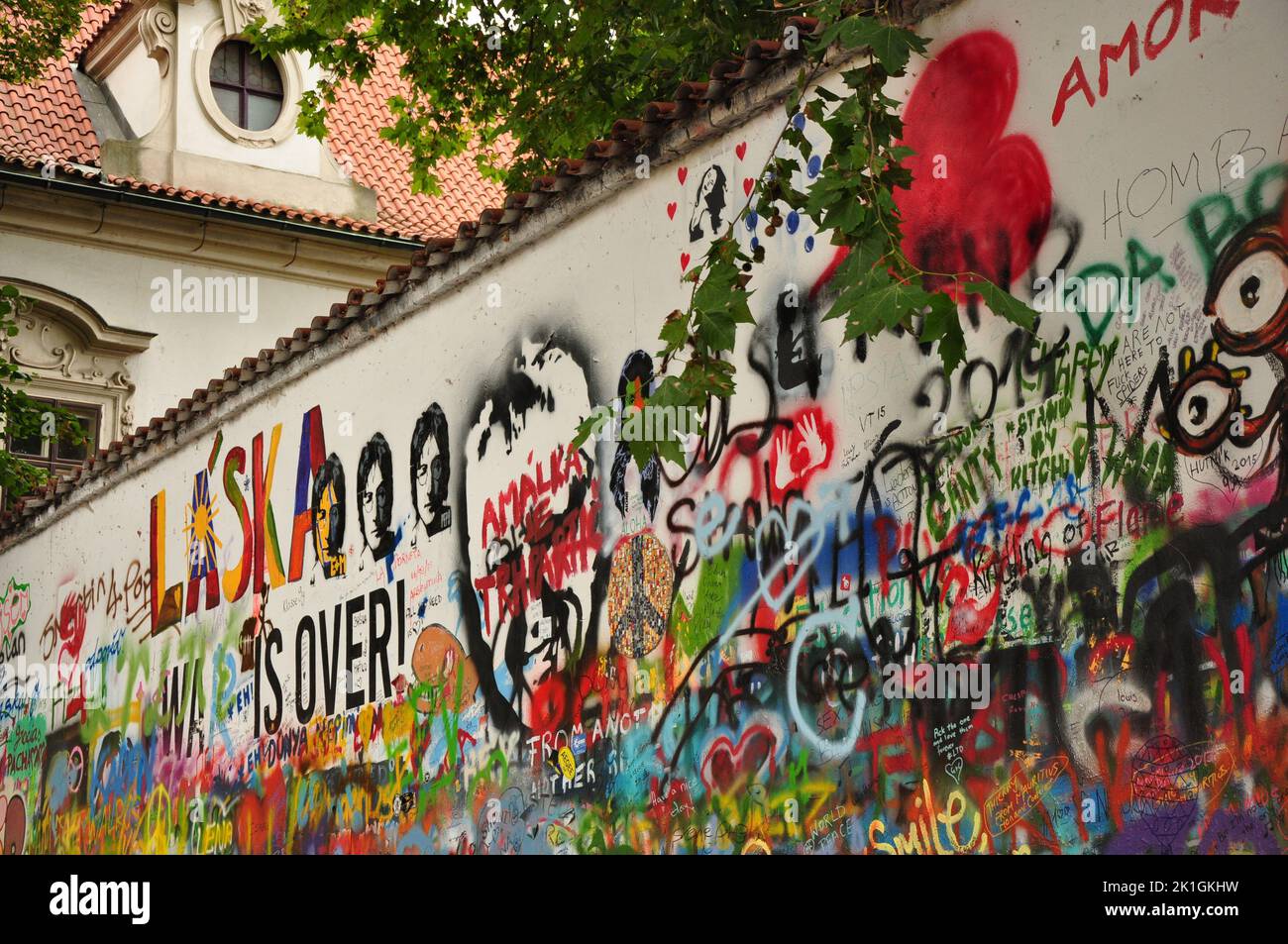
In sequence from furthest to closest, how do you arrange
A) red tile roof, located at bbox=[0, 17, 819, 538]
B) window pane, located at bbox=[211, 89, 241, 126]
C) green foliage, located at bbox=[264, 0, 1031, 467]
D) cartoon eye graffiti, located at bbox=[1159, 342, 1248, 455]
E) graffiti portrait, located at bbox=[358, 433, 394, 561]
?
window pane, located at bbox=[211, 89, 241, 126]
graffiti portrait, located at bbox=[358, 433, 394, 561]
red tile roof, located at bbox=[0, 17, 819, 538]
green foliage, located at bbox=[264, 0, 1031, 467]
cartoon eye graffiti, located at bbox=[1159, 342, 1248, 455]

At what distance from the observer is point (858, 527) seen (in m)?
6.23

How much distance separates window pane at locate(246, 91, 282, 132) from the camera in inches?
818

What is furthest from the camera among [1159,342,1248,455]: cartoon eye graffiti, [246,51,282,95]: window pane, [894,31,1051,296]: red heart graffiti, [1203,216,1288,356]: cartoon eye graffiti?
[246,51,282,95]: window pane

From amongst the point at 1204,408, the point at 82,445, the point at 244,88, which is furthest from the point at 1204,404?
the point at 244,88

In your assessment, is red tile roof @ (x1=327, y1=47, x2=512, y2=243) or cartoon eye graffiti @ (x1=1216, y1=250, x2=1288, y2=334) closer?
cartoon eye graffiti @ (x1=1216, y1=250, x2=1288, y2=334)

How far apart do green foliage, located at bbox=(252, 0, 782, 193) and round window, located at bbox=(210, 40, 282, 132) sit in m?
6.42

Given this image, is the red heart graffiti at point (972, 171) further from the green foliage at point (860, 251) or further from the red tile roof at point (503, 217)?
the red tile roof at point (503, 217)

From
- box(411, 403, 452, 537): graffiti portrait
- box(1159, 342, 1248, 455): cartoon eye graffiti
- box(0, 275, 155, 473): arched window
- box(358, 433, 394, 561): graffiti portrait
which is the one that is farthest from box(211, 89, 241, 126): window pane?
box(1159, 342, 1248, 455): cartoon eye graffiti

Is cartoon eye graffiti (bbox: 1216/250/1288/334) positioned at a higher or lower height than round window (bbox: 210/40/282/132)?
lower

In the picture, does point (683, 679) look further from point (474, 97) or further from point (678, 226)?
point (474, 97)

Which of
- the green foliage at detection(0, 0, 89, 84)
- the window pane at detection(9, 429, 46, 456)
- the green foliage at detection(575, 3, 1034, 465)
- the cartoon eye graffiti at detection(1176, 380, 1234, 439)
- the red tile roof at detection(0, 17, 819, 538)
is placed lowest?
the cartoon eye graffiti at detection(1176, 380, 1234, 439)

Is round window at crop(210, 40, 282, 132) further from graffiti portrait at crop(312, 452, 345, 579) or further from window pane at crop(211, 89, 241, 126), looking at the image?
graffiti portrait at crop(312, 452, 345, 579)

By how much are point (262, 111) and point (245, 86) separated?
0.36 metres

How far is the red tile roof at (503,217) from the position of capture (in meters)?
7.10
